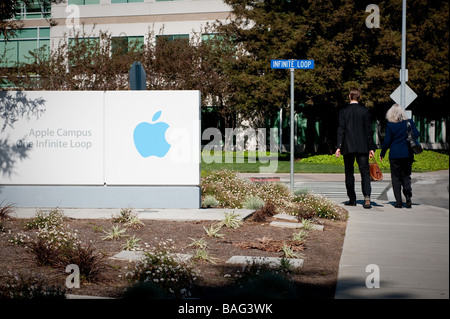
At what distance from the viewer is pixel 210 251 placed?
682 centimetres

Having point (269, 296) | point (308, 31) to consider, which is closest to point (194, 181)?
point (269, 296)

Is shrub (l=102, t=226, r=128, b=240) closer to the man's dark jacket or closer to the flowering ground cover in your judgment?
the flowering ground cover

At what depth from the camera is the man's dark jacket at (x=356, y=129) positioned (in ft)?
29.4

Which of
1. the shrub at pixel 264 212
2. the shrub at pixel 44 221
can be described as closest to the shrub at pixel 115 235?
the shrub at pixel 44 221

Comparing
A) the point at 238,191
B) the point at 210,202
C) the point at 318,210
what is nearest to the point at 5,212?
the point at 210,202

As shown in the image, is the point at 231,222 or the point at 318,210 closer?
the point at 231,222

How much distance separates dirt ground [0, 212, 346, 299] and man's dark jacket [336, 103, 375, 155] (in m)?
1.21

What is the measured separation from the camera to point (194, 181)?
10266 millimetres

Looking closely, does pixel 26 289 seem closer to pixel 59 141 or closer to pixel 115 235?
pixel 115 235

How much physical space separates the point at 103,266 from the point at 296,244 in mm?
2440

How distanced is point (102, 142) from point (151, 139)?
862 mm

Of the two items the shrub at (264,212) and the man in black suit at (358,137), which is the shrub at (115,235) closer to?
the shrub at (264,212)

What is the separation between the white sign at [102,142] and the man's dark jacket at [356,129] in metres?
2.54
